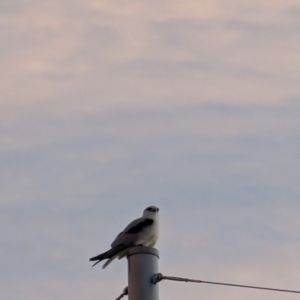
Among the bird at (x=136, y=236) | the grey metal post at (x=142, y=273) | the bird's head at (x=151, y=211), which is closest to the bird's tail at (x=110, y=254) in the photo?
the bird at (x=136, y=236)

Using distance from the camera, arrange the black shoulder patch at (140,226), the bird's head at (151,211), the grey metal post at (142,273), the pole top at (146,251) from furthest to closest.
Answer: the bird's head at (151,211), the black shoulder patch at (140,226), the pole top at (146,251), the grey metal post at (142,273)

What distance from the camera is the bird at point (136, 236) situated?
316 inches

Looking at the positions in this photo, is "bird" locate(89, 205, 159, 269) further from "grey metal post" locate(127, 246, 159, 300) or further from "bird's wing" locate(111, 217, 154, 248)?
"grey metal post" locate(127, 246, 159, 300)

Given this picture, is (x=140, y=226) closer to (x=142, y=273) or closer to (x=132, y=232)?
(x=132, y=232)

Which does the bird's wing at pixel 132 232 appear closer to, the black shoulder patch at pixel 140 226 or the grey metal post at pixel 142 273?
the black shoulder patch at pixel 140 226

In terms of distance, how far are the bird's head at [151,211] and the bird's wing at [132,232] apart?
38 cm

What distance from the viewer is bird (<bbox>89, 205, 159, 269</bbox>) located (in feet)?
26.3

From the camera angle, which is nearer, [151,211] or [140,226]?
[140,226]

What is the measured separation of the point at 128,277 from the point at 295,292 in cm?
146

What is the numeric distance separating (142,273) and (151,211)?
12.7 ft

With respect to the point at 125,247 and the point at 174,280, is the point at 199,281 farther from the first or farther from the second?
the point at 125,247

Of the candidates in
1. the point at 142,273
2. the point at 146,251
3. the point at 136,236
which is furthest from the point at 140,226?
the point at 142,273

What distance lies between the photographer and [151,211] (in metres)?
10.1

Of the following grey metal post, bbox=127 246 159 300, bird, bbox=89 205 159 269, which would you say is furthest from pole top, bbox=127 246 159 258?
bird, bbox=89 205 159 269
